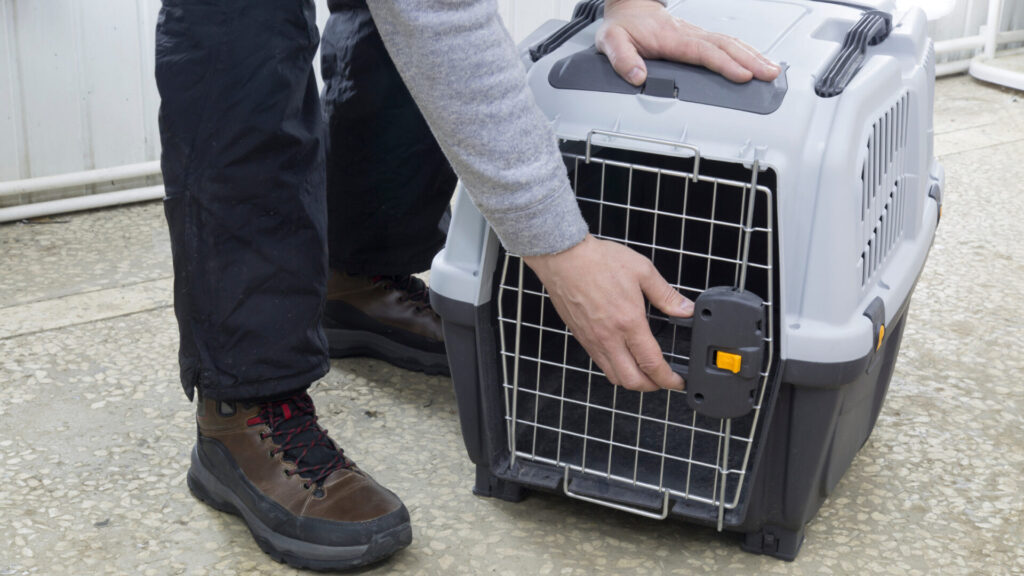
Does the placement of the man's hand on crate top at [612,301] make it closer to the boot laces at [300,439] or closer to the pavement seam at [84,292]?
the boot laces at [300,439]

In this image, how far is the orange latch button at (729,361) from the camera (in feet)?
2.96

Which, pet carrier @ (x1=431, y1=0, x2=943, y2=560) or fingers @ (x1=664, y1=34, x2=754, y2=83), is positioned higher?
fingers @ (x1=664, y1=34, x2=754, y2=83)

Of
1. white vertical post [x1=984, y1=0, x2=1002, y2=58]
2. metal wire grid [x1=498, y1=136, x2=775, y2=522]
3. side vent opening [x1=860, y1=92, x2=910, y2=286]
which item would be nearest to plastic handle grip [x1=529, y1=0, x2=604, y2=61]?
metal wire grid [x1=498, y1=136, x2=775, y2=522]

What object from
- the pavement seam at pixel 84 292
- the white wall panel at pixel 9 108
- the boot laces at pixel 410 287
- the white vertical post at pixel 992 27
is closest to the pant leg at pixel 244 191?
the boot laces at pixel 410 287

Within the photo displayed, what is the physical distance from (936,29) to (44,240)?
2.66 meters

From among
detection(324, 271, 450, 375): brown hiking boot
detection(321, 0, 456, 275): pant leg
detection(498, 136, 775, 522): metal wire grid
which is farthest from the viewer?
detection(324, 271, 450, 375): brown hiking boot

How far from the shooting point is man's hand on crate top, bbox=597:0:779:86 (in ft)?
3.16

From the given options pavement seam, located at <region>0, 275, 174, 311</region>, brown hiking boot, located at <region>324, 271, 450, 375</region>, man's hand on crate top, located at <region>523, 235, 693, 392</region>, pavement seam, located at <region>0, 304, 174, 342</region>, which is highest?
man's hand on crate top, located at <region>523, 235, 693, 392</region>

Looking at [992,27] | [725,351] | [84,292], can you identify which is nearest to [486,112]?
[725,351]

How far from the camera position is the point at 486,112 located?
2.68 feet

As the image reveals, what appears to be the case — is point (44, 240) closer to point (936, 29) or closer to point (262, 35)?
point (262, 35)

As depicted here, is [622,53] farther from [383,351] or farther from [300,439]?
[383,351]

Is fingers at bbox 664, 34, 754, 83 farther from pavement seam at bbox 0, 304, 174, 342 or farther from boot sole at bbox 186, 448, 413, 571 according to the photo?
pavement seam at bbox 0, 304, 174, 342

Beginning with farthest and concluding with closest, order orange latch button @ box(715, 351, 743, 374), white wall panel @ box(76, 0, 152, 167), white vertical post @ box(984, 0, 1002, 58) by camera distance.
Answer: white vertical post @ box(984, 0, 1002, 58)
white wall panel @ box(76, 0, 152, 167)
orange latch button @ box(715, 351, 743, 374)
